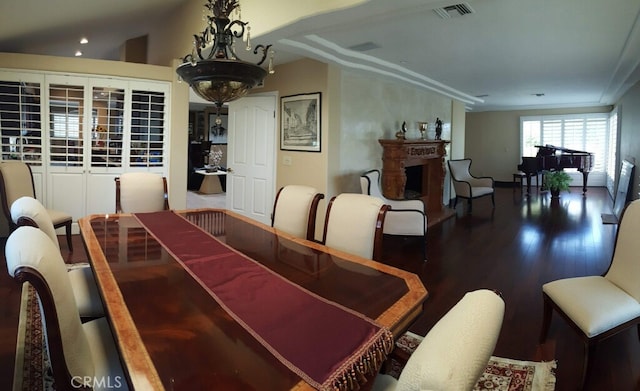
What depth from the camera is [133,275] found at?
1.78m

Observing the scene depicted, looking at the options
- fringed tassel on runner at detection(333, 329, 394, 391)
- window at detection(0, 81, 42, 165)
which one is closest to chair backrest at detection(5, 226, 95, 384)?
fringed tassel on runner at detection(333, 329, 394, 391)

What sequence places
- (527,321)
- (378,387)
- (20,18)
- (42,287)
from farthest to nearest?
1. (20,18)
2. (527,321)
3. (378,387)
4. (42,287)

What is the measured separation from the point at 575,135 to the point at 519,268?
891 centimetres

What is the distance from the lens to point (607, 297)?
2.26 meters

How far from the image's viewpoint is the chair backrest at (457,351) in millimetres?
715

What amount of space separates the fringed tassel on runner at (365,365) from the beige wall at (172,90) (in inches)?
185

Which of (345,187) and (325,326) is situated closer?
(325,326)

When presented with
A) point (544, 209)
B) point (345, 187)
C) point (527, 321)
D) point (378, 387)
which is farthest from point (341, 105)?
point (544, 209)

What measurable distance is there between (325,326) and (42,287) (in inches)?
34.1

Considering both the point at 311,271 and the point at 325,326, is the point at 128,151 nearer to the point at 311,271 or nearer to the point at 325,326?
the point at 311,271

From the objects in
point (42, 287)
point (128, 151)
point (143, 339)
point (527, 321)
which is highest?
point (128, 151)

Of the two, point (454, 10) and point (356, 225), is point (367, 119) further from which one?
point (356, 225)

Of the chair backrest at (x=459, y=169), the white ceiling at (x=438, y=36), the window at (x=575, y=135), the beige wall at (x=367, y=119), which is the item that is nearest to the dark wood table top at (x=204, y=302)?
the white ceiling at (x=438, y=36)

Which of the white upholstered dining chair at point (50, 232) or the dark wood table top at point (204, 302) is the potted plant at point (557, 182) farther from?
the white upholstered dining chair at point (50, 232)
